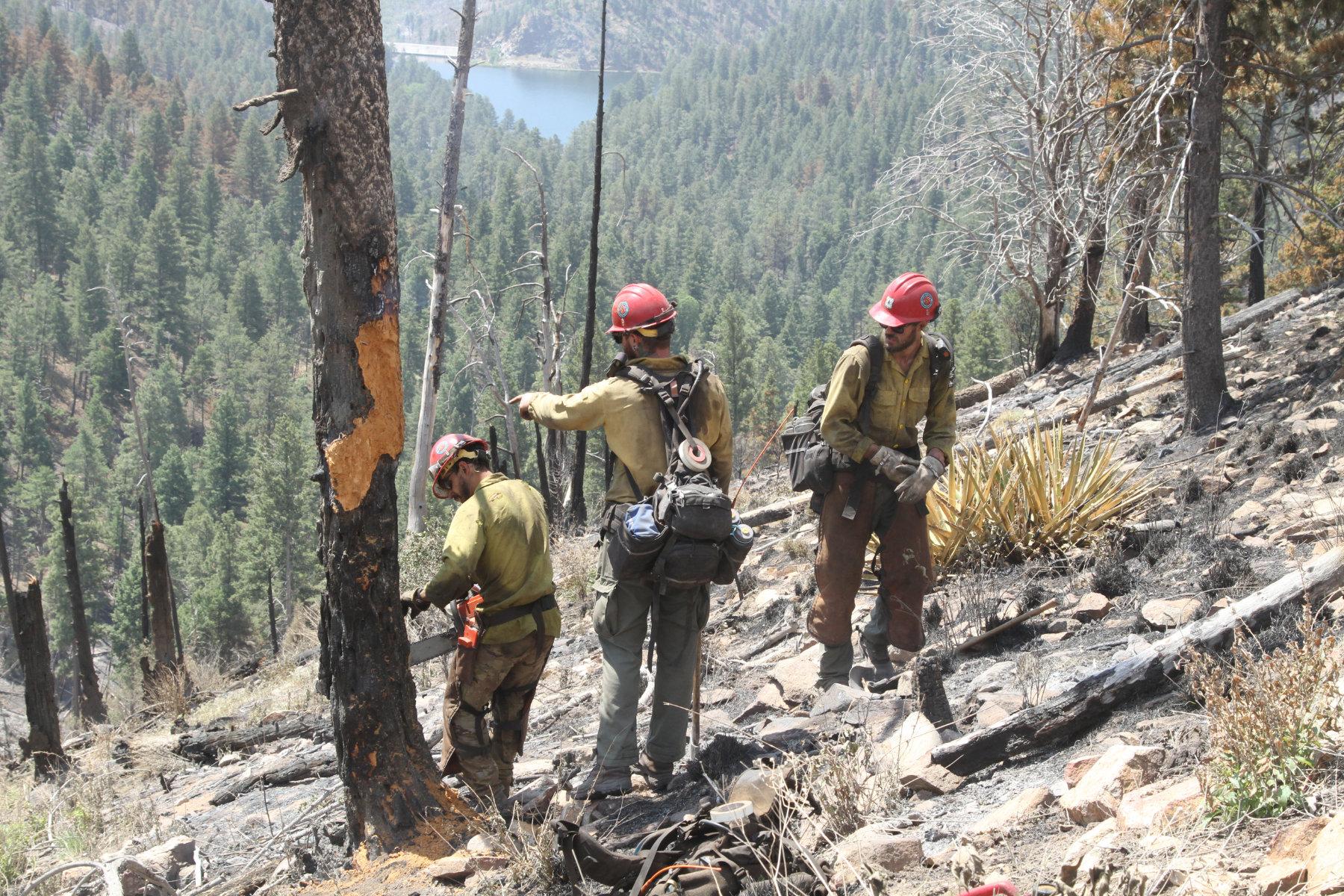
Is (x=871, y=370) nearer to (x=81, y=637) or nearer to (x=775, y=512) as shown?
(x=775, y=512)

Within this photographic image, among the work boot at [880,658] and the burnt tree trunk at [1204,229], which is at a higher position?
the burnt tree trunk at [1204,229]

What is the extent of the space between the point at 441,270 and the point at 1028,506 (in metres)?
10.3

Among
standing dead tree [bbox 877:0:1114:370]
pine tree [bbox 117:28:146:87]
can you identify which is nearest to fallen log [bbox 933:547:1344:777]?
standing dead tree [bbox 877:0:1114:370]

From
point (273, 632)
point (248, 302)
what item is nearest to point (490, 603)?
point (273, 632)

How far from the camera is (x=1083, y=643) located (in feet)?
16.7

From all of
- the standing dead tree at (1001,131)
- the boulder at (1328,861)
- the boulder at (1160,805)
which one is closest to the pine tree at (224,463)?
the standing dead tree at (1001,131)

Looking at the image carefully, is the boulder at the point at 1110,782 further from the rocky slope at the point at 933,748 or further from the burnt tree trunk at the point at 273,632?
the burnt tree trunk at the point at 273,632

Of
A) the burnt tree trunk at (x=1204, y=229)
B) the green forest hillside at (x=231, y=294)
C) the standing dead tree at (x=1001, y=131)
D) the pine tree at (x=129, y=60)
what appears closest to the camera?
Result: the burnt tree trunk at (x=1204, y=229)

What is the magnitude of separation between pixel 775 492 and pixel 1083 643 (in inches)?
325

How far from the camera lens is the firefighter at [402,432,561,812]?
15.4 ft

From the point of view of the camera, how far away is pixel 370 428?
4.32m

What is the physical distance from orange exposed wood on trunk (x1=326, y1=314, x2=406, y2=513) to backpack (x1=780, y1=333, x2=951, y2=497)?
177cm

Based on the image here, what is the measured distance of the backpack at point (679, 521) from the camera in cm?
417

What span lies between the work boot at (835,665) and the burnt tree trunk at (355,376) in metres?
1.93
